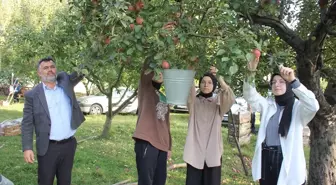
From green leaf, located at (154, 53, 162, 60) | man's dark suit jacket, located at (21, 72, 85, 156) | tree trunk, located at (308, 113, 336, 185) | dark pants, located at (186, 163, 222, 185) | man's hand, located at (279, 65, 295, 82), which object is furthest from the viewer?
tree trunk, located at (308, 113, 336, 185)

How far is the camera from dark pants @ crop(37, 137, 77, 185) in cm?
352

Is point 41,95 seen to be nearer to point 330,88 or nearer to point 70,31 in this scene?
point 70,31

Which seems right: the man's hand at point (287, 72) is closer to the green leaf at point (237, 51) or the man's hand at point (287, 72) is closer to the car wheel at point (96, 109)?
the green leaf at point (237, 51)

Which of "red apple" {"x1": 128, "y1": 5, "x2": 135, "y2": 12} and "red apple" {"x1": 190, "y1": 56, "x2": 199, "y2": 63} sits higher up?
"red apple" {"x1": 128, "y1": 5, "x2": 135, "y2": 12}

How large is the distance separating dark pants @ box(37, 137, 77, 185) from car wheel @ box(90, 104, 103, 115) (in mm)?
14164

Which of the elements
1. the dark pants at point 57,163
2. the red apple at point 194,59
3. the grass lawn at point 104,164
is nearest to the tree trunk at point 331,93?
the grass lawn at point 104,164

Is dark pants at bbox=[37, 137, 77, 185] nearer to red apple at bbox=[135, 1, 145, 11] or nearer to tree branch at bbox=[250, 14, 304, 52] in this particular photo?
red apple at bbox=[135, 1, 145, 11]

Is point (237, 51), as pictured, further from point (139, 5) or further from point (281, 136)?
point (281, 136)

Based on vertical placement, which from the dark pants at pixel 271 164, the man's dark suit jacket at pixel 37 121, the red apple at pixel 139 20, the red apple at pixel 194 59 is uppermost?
the red apple at pixel 139 20

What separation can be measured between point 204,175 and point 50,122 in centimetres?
159

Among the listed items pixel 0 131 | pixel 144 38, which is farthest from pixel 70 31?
pixel 0 131

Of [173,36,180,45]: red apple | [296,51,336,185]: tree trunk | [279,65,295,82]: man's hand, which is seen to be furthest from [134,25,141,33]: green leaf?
[296,51,336,185]: tree trunk

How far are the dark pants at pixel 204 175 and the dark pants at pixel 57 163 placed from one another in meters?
1.19

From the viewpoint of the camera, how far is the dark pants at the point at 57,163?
3523 millimetres
